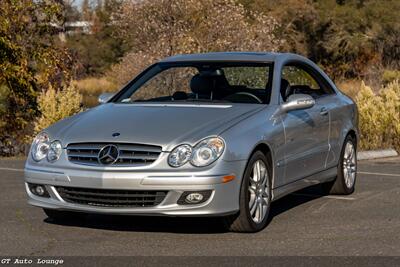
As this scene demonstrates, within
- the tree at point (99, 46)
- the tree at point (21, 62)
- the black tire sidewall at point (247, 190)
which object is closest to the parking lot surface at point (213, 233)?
the black tire sidewall at point (247, 190)

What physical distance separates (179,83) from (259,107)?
5.83ft

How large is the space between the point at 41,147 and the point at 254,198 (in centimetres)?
181

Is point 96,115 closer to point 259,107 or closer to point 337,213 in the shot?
point 259,107

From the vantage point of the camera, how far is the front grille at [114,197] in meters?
6.92

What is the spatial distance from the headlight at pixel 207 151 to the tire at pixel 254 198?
0.35 m

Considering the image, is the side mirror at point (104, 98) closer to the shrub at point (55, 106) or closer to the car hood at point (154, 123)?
the car hood at point (154, 123)

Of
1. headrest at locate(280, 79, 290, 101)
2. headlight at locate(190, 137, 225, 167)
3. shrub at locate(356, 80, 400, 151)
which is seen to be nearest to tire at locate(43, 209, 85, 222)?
headlight at locate(190, 137, 225, 167)

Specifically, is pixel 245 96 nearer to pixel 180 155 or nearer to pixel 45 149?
pixel 180 155

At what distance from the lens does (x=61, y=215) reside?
7.83 meters

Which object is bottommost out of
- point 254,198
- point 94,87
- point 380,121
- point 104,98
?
point 94,87

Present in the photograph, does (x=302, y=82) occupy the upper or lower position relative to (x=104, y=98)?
lower

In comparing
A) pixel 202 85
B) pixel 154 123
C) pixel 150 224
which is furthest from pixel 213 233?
pixel 202 85

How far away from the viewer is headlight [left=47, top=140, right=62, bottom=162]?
7.23 m
